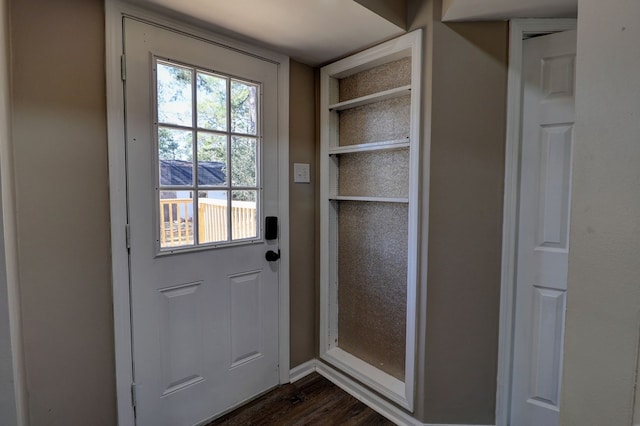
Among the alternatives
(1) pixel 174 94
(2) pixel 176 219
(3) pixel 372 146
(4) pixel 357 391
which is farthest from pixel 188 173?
(4) pixel 357 391

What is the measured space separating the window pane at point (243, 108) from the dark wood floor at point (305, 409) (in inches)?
63.0

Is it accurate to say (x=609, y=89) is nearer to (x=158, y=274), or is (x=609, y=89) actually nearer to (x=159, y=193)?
(x=159, y=193)

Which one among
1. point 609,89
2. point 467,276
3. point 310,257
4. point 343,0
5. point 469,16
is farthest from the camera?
point 310,257

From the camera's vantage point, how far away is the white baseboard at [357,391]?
1.69m

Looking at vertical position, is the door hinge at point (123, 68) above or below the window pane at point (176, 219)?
above

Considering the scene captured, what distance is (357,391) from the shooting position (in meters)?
1.92

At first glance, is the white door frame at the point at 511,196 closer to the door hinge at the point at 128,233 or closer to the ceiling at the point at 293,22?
the ceiling at the point at 293,22

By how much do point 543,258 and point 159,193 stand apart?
1.86 m

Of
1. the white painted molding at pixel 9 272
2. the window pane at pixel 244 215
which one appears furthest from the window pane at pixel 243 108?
the white painted molding at pixel 9 272

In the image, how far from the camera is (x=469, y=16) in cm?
142

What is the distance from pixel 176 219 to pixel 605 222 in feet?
5.22

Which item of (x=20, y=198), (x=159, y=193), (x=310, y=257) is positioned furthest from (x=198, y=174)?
(x=310, y=257)

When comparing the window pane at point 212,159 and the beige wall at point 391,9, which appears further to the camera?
the window pane at point 212,159

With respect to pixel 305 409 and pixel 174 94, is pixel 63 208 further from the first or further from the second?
pixel 305 409
